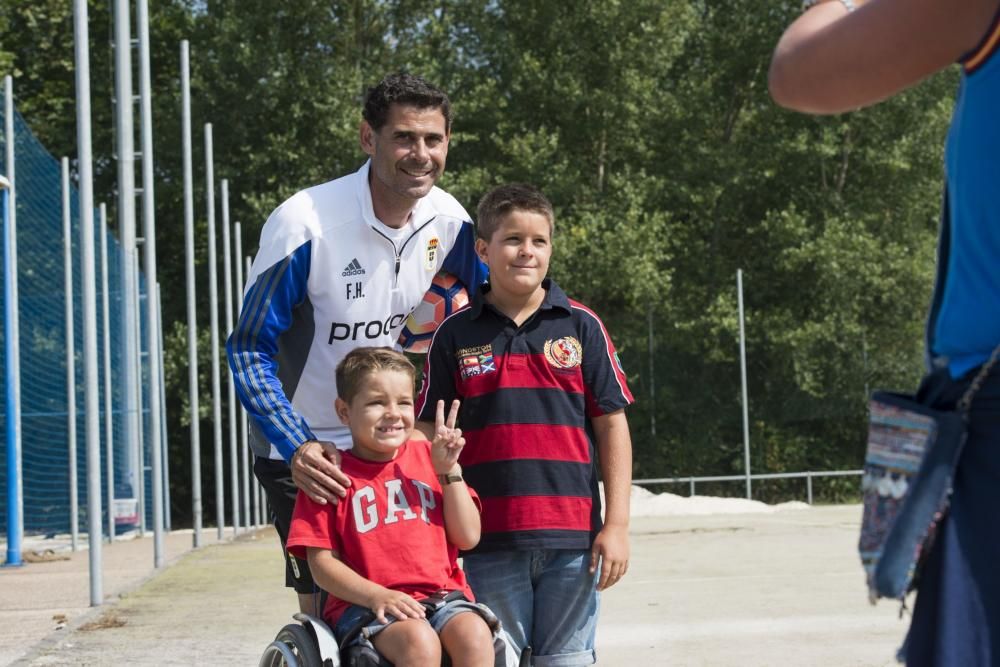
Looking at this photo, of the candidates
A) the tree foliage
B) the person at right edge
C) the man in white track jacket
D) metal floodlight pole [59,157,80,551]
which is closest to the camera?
the person at right edge

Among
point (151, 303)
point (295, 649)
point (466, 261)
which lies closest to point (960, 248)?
point (295, 649)

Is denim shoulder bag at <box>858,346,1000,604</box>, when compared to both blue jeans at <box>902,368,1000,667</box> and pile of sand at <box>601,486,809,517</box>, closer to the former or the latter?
blue jeans at <box>902,368,1000,667</box>

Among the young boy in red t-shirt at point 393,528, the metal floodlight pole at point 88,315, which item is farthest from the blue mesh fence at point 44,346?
the young boy in red t-shirt at point 393,528

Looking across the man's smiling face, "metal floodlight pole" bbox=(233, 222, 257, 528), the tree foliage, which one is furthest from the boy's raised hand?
the tree foliage

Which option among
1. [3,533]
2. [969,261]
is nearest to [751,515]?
[3,533]

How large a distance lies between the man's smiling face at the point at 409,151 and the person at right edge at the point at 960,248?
8.54 feet

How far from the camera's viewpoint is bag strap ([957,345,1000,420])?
6.65 feet

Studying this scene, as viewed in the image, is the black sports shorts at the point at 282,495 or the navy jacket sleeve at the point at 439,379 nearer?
the navy jacket sleeve at the point at 439,379

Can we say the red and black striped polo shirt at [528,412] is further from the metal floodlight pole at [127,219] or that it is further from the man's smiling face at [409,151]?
the metal floodlight pole at [127,219]

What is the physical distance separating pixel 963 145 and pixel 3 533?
14.3 m

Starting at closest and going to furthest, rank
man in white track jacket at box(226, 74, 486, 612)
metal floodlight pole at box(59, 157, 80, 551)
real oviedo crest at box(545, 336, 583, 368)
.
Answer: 1. real oviedo crest at box(545, 336, 583, 368)
2. man in white track jacket at box(226, 74, 486, 612)
3. metal floodlight pole at box(59, 157, 80, 551)

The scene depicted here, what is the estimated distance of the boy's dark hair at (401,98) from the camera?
15.3 ft

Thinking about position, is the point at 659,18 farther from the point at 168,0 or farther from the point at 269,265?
the point at 269,265

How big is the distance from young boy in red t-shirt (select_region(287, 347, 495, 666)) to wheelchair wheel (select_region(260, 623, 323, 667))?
0.08 meters
